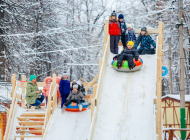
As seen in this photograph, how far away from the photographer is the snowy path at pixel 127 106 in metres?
8.05

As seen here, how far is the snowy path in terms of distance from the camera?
26.4 feet

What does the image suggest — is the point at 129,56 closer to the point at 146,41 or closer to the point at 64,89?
the point at 146,41

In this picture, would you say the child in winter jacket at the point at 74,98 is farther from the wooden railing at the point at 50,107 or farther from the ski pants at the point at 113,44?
the ski pants at the point at 113,44

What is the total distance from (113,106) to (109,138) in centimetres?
117

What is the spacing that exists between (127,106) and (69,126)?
Answer: 202 centimetres

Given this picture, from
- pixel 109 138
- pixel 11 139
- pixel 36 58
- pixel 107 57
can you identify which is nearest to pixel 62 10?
pixel 36 58

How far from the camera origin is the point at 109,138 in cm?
795

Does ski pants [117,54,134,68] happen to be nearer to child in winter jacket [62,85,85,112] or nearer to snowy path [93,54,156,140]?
snowy path [93,54,156,140]

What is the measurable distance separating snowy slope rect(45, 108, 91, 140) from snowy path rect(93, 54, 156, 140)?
1052mm

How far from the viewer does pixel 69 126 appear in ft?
31.3

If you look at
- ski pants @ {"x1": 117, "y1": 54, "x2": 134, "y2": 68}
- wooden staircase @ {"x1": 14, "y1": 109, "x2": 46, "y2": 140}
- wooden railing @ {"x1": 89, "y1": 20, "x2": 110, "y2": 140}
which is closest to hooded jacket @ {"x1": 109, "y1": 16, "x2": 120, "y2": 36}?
wooden railing @ {"x1": 89, "y1": 20, "x2": 110, "y2": 140}

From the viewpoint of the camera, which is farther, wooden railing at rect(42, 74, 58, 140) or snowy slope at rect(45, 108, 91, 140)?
wooden railing at rect(42, 74, 58, 140)

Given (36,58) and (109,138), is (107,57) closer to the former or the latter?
(109,138)

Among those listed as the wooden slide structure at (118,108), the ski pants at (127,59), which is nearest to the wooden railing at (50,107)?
the wooden slide structure at (118,108)
